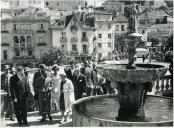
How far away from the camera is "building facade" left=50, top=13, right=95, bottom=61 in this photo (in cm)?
7081

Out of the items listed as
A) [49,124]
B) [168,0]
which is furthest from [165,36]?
[49,124]

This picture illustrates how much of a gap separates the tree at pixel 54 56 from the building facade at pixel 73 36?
4.03 metres

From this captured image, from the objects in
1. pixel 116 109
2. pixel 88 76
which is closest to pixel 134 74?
pixel 116 109

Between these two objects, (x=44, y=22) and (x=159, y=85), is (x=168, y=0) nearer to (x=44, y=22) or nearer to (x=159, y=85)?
(x=44, y=22)

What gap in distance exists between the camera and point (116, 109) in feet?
33.4

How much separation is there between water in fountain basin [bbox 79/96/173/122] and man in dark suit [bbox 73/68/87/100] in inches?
67.5

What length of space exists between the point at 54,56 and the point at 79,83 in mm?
54139

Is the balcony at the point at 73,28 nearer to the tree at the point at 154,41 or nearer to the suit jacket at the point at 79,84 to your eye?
the tree at the point at 154,41

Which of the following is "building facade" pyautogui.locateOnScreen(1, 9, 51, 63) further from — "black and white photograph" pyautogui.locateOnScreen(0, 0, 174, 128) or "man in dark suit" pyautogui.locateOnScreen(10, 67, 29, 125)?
"man in dark suit" pyautogui.locateOnScreen(10, 67, 29, 125)

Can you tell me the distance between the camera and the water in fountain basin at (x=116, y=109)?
9.55m

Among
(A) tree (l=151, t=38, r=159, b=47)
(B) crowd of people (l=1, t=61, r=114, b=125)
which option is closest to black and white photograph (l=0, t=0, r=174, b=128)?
(B) crowd of people (l=1, t=61, r=114, b=125)

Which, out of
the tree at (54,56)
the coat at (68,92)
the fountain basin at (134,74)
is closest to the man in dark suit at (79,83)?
the coat at (68,92)

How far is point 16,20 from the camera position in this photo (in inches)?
2808

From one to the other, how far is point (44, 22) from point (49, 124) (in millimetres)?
61339
